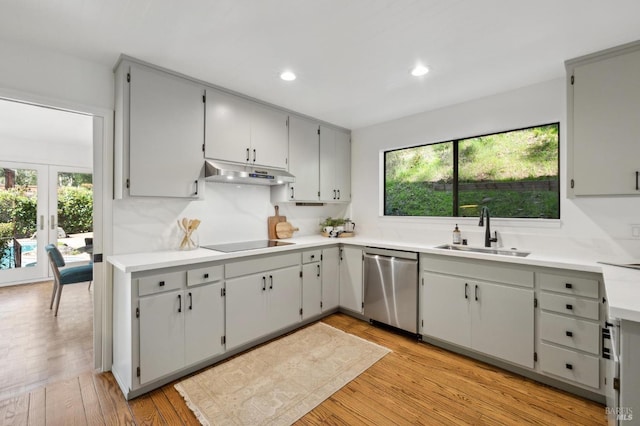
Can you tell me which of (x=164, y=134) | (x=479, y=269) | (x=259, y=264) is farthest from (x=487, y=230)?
(x=164, y=134)

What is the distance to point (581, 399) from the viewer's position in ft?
6.78

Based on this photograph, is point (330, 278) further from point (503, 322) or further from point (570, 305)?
point (570, 305)

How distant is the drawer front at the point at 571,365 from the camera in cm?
201

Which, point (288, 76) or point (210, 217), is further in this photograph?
point (210, 217)

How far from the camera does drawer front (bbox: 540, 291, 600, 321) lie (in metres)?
2.02

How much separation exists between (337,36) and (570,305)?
2.52m

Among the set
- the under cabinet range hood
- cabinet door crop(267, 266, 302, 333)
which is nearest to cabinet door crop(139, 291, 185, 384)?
cabinet door crop(267, 266, 302, 333)

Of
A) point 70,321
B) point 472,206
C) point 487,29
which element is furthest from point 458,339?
point 70,321

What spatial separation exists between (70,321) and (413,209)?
431 cm

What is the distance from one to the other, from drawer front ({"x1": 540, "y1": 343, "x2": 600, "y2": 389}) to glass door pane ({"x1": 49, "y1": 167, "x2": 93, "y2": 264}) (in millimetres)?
6750

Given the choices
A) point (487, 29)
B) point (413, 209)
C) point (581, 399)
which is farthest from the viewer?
point (413, 209)

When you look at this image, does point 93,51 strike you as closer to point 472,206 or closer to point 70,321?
point 70,321

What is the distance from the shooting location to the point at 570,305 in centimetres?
210

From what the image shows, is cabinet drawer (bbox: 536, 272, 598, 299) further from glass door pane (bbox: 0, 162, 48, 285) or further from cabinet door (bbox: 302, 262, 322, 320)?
glass door pane (bbox: 0, 162, 48, 285)
